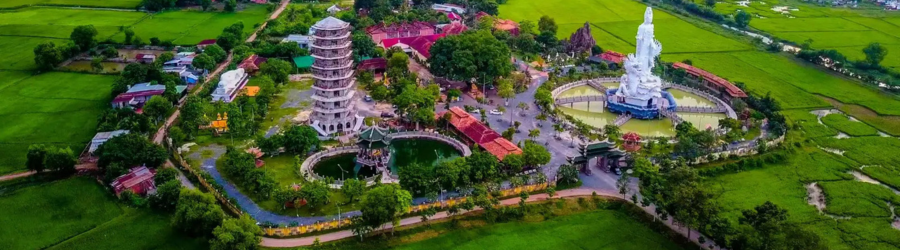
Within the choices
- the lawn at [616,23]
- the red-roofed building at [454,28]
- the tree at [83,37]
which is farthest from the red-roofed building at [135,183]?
the lawn at [616,23]

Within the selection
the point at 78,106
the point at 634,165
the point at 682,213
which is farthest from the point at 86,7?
the point at 682,213

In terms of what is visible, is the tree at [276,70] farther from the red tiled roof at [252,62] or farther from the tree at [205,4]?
the tree at [205,4]

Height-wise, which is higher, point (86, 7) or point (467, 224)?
point (86, 7)

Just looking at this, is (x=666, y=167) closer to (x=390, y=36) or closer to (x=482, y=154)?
(x=482, y=154)

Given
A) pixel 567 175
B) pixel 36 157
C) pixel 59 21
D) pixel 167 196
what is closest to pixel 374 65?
pixel 567 175

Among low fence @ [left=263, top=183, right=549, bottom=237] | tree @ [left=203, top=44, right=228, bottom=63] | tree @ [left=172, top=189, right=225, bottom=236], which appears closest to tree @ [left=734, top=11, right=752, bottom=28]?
low fence @ [left=263, top=183, right=549, bottom=237]

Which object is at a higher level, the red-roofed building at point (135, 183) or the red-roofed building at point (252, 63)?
the red-roofed building at point (252, 63)
